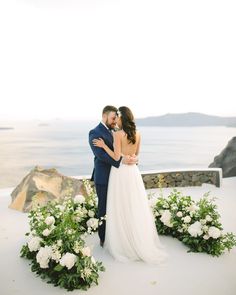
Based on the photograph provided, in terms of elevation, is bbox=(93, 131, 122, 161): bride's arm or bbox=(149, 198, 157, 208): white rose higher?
bbox=(93, 131, 122, 161): bride's arm

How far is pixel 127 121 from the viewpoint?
4633 mm

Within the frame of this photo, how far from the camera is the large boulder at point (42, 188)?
729cm

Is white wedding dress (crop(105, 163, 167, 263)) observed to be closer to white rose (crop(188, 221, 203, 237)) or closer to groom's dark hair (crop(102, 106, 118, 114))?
white rose (crop(188, 221, 203, 237))

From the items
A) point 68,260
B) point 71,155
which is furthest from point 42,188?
point 71,155

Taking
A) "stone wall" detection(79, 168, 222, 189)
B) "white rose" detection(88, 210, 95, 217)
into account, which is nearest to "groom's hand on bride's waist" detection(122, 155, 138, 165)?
"white rose" detection(88, 210, 95, 217)

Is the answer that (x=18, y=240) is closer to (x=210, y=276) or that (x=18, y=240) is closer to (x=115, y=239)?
(x=115, y=239)

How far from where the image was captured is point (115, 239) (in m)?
4.81

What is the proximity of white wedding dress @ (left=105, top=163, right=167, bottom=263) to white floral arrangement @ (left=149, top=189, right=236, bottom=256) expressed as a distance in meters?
0.53

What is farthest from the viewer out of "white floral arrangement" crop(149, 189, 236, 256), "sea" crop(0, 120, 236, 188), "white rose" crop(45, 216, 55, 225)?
"sea" crop(0, 120, 236, 188)

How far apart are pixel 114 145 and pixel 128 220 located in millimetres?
962

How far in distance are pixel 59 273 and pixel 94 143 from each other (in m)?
1.70

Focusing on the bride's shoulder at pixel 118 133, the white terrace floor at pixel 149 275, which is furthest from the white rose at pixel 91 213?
the bride's shoulder at pixel 118 133

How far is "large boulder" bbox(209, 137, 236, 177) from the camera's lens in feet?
39.9

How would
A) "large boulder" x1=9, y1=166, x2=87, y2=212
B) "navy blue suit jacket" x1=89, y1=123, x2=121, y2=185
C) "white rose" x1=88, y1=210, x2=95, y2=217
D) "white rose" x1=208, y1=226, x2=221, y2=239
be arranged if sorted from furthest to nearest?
"large boulder" x1=9, y1=166, x2=87, y2=212
"white rose" x1=88, y1=210, x2=95, y2=217
"navy blue suit jacket" x1=89, y1=123, x2=121, y2=185
"white rose" x1=208, y1=226, x2=221, y2=239
